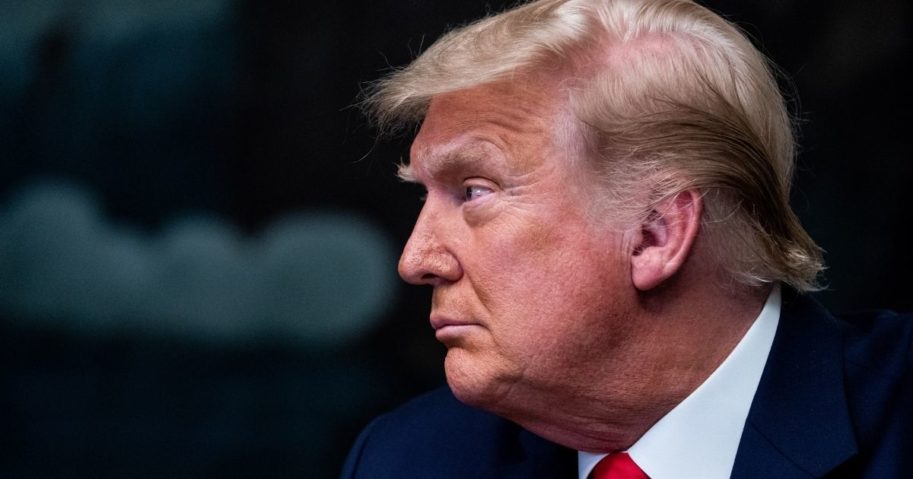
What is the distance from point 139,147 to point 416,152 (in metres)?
0.68

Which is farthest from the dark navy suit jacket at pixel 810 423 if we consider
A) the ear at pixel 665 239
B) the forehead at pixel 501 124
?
the forehead at pixel 501 124

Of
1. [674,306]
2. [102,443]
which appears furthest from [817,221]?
[102,443]

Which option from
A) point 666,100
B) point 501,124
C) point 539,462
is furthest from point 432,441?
point 666,100

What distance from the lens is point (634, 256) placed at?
1.89 meters

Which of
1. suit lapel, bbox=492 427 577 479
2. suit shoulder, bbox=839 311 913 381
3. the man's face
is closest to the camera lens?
the man's face

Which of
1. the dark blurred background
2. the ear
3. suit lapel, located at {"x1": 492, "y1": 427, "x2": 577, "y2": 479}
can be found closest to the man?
the ear

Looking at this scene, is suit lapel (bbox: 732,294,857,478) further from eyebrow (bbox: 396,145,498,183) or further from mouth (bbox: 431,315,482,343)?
eyebrow (bbox: 396,145,498,183)

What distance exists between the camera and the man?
6.16ft

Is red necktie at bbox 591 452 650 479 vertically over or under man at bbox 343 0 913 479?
under

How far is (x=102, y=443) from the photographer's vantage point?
243 cm

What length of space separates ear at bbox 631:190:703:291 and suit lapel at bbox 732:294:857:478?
0.23 metres

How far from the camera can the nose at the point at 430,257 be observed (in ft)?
6.31

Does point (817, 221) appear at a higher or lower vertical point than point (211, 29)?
lower

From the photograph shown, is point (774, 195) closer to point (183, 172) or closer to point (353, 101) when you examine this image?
point (353, 101)
